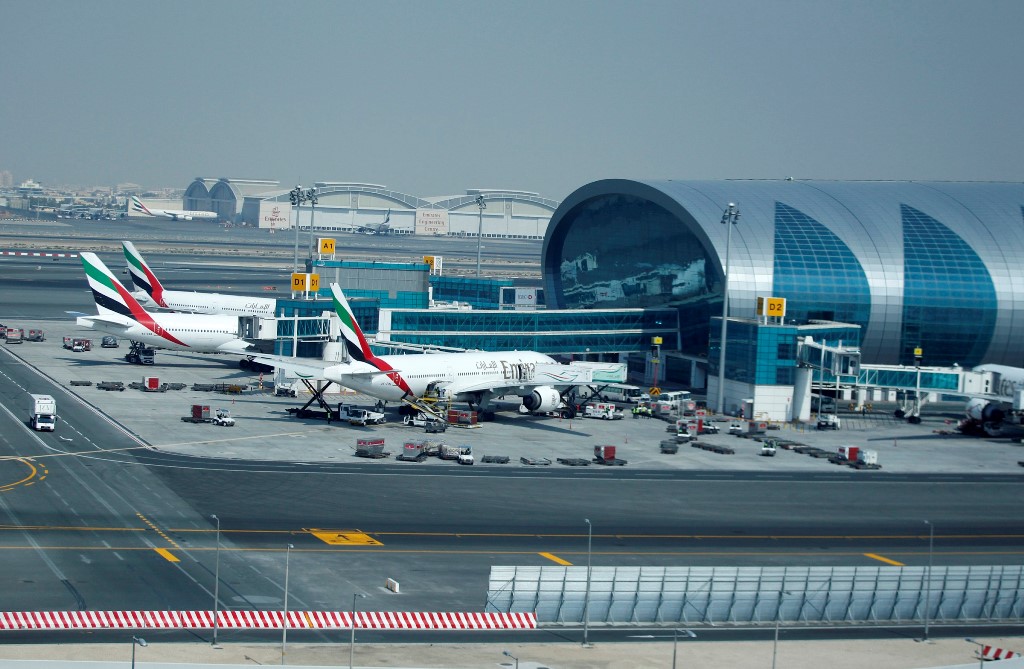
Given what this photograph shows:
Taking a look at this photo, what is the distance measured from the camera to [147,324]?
10988 cm

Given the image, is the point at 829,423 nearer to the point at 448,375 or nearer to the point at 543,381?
the point at 543,381

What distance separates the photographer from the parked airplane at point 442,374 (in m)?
86.0

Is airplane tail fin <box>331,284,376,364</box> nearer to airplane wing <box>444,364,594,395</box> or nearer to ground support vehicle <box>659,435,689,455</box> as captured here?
airplane wing <box>444,364,594,395</box>

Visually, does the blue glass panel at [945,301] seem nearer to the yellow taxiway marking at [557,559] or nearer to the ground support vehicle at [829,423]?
the ground support vehicle at [829,423]

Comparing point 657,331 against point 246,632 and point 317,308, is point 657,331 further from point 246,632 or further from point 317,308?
point 246,632

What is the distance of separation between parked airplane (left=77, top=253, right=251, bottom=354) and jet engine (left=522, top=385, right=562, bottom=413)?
101ft

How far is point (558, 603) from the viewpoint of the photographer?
45.5 metres

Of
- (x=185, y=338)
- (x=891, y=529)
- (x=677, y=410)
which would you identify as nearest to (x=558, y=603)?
(x=891, y=529)

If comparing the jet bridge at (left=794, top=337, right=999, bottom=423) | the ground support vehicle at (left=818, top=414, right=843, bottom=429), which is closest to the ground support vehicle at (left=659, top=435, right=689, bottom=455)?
the ground support vehicle at (left=818, top=414, right=843, bottom=429)

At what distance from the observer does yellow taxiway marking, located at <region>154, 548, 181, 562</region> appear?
166 ft

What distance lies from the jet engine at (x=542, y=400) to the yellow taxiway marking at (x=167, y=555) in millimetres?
46018

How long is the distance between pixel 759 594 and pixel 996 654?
27.7ft

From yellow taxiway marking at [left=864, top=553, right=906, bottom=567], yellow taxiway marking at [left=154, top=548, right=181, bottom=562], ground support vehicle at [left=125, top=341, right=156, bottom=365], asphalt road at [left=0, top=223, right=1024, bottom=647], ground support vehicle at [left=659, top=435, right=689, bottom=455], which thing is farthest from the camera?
ground support vehicle at [left=125, top=341, right=156, bottom=365]

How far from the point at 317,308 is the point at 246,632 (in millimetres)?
76579
